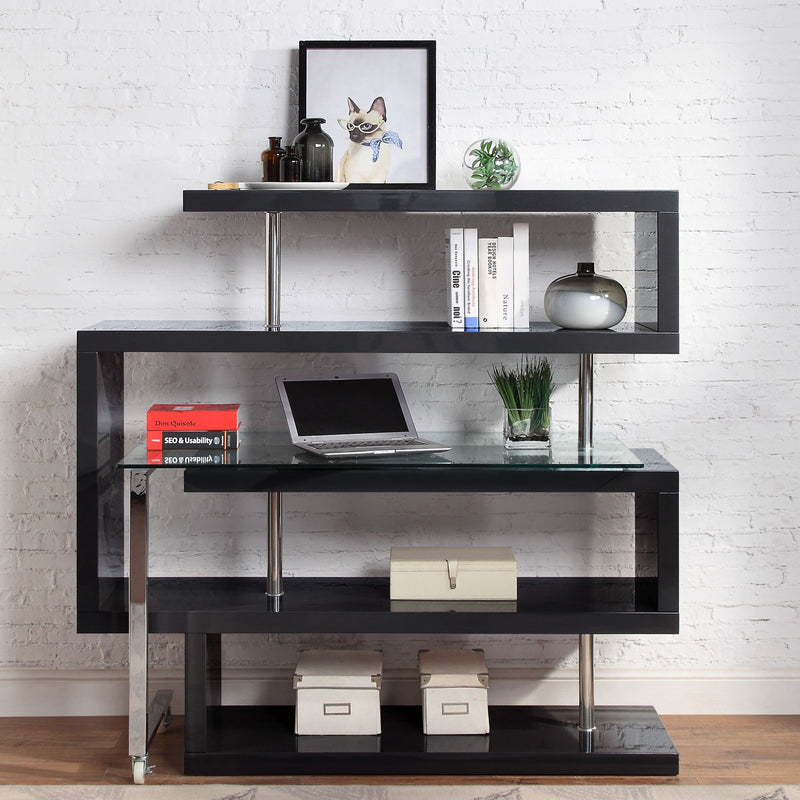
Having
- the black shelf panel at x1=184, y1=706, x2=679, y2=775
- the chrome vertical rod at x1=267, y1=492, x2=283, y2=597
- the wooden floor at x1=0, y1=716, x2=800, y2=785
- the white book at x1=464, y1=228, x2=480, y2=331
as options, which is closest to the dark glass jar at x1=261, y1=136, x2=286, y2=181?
the white book at x1=464, y1=228, x2=480, y2=331

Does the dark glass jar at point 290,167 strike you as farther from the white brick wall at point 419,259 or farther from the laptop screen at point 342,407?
the laptop screen at point 342,407

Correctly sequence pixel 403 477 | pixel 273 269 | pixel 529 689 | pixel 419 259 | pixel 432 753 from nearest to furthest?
1. pixel 403 477
2. pixel 432 753
3. pixel 273 269
4. pixel 419 259
5. pixel 529 689

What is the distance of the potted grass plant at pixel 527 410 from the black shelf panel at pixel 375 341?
14 cm

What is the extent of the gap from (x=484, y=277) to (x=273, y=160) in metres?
0.62

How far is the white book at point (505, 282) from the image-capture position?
2.71 meters

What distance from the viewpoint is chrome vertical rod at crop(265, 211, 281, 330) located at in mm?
2840

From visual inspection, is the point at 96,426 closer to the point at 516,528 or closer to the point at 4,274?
the point at 4,274

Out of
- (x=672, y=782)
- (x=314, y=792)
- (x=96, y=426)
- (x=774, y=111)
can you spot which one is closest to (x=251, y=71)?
(x=96, y=426)

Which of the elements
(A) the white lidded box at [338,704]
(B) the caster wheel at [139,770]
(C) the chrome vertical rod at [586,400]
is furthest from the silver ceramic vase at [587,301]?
(B) the caster wheel at [139,770]

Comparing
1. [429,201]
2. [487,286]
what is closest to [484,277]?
[487,286]

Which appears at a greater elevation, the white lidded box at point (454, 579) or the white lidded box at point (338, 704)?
the white lidded box at point (454, 579)

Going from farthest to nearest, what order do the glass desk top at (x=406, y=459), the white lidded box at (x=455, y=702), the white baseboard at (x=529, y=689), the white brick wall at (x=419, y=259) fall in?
the white baseboard at (x=529, y=689) < the white brick wall at (x=419, y=259) < the white lidded box at (x=455, y=702) < the glass desk top at (x=406, y=459)

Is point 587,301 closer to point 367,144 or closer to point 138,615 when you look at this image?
point 367,144

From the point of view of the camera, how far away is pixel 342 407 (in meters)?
2.85
